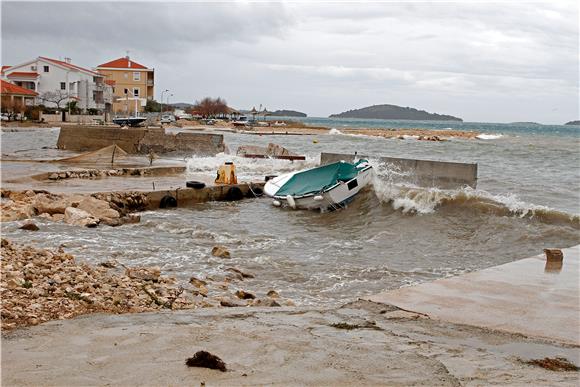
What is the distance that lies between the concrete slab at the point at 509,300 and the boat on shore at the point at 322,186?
917 centimetres

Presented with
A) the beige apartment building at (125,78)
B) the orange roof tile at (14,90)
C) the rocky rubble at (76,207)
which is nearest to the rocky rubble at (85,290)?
the rocky rubble at (76,207)

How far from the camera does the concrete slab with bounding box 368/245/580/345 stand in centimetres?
726

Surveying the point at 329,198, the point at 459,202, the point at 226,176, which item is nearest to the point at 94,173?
the point at 226,176

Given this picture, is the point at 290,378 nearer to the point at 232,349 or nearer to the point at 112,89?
the point at 232,349

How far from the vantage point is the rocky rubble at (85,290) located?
22.1 ft

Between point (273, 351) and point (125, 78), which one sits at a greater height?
point (125, 78)

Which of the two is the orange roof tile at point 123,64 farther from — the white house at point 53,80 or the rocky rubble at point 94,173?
the rocky rubble at point 94,173

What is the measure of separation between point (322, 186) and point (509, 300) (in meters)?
11.8

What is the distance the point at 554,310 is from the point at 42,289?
6144 millimetres

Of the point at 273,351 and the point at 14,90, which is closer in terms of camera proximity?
the point at 273,351

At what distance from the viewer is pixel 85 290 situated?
25.7ft

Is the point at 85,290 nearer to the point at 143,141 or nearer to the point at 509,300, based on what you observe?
the point at 509,300

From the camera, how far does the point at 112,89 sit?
8556 centimetres

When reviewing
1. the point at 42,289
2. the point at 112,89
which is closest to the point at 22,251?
the point at 42,289
